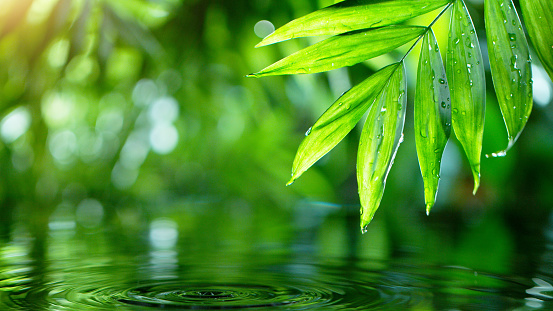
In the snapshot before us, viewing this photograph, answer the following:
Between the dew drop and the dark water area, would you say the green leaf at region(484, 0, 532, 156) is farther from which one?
the dark water area

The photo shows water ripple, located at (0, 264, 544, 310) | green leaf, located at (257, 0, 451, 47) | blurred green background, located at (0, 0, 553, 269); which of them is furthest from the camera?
blurred green background, located at (0, 0, 553, 269)

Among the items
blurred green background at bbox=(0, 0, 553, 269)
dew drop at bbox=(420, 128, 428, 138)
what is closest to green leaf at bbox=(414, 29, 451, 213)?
dew drop at bbox=(420, 128, 428, 138)

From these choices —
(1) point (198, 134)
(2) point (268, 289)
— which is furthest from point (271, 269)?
(1) point (198, 134)

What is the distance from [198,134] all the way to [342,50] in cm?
205

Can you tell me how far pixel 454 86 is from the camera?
1.72 feet

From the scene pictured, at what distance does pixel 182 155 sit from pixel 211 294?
2.00 m

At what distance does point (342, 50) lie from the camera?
0.52 meters

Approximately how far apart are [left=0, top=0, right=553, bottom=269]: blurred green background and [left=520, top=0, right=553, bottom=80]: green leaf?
2.33 ft

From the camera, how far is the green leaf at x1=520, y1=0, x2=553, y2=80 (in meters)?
0.52

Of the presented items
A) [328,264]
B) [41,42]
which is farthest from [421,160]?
[41,42]

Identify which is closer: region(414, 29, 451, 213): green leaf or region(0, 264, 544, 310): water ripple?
region(414, 29, 451, 213): green leaf

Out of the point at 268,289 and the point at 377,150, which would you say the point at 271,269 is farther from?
the point at 377,150

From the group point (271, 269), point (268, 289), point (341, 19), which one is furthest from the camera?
point (271, 269)

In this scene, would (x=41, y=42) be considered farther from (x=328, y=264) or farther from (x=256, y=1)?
(x=328, y=264)
